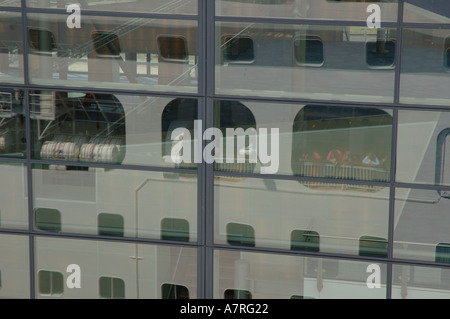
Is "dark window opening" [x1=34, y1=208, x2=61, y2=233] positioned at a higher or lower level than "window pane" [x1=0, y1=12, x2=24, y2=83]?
lower

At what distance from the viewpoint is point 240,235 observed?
42.6 feet

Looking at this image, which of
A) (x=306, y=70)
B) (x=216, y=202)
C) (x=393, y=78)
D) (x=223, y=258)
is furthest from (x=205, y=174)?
(x=393, y=78)

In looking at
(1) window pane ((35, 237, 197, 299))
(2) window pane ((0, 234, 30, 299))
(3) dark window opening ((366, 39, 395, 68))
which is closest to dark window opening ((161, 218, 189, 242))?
(1) window pane ((35, 237, 197, 299))

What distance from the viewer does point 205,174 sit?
12.9 m

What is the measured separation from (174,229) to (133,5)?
11.3 feet

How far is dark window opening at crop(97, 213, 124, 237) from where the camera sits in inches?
520

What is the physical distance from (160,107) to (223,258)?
2.52m

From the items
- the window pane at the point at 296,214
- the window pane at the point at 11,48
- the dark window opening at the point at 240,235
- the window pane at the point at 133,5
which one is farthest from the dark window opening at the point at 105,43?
the dark window opening at the point at 240,235

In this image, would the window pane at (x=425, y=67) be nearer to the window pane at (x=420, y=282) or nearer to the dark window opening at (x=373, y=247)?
the dark window opening at (x=373, y=247)

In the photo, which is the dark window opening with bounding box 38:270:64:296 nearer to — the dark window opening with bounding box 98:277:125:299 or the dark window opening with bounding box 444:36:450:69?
the dark window opening with bounding box 98:277:125:299

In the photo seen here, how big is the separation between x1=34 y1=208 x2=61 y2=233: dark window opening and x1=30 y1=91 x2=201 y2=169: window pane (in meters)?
0.82

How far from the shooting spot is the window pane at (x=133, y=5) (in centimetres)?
1247

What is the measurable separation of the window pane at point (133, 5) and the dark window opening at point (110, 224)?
316cm

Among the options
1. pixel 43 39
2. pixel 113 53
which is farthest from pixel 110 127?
pixel 43 39
